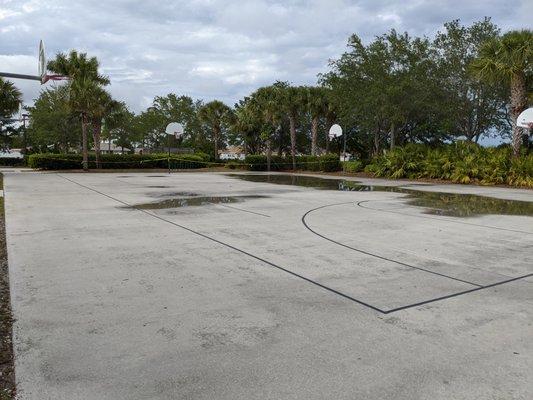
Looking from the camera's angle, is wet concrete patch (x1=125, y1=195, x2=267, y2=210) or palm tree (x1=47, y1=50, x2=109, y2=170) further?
palm tree (x1=47, y1=50, x2=109, y2=170)

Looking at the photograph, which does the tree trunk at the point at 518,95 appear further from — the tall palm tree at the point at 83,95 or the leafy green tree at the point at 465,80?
the tall palm tree at the point at 83,95

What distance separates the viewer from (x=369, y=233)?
7.80 meters

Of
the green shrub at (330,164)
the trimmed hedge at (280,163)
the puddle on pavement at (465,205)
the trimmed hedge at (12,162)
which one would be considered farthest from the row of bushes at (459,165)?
the trimmed hedge at (12,162)

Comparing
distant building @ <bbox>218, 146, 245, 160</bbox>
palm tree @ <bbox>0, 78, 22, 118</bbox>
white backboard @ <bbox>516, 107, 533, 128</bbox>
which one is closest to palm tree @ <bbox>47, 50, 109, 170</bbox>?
palm tree @ <bbox>0, 78, 22, 118</bbox>

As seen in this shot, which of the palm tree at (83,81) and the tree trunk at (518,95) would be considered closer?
the tree trunk at (518,95)

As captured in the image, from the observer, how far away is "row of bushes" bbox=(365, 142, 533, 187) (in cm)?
1936

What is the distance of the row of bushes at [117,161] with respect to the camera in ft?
94.9

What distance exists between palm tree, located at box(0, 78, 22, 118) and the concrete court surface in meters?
21.9

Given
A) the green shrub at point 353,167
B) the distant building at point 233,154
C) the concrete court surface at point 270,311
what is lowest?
the concrete court surface at point 270,311

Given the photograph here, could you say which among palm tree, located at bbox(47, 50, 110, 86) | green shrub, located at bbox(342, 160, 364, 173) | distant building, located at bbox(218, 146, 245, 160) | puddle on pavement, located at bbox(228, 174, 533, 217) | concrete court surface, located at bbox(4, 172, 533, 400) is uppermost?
palm tree, located at bbox(47, 50, 110, 86)

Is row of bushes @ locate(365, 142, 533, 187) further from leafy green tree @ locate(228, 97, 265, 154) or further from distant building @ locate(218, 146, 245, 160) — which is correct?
distant building @ locate(218, 146, 245, 160)

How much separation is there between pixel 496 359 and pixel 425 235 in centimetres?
465

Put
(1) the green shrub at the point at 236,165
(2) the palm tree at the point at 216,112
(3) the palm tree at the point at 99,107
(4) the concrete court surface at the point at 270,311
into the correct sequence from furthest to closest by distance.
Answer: (2) the palm tree at the point at 216,112, (1) the green shrub at the point at 236,165, (3) the palm tree at the point at 99,107, (4) the concrete court surface at the point at 270,311

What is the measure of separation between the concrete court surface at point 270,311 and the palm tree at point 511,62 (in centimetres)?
1349
